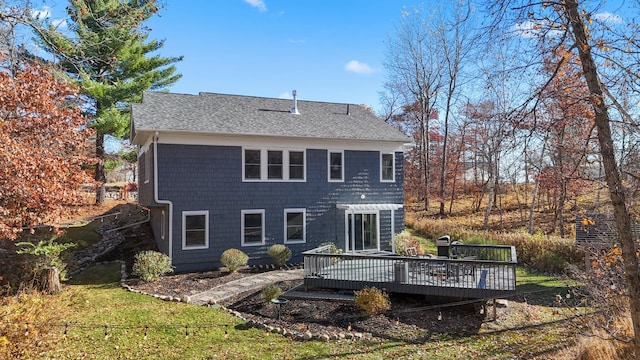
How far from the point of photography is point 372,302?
32.1ft

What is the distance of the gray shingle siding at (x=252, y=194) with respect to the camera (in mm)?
14336

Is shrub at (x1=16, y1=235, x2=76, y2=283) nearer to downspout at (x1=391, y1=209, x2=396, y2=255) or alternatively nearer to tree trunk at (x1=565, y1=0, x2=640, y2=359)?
downspout at (x1=391, y1=209, x2=396, y2=255)

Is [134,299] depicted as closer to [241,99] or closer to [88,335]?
[88,335]

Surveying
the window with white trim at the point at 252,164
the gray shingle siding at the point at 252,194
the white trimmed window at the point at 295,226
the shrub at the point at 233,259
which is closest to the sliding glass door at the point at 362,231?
the gray shingle siding at the point at 252,194

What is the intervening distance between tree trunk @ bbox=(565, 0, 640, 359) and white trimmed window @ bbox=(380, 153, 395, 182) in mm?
12887

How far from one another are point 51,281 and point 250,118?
9109 mm

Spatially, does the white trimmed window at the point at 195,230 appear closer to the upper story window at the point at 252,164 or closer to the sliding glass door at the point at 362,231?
the upper story window at the point at 252,164

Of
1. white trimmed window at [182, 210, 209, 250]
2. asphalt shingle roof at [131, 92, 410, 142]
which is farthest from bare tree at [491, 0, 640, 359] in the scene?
white trimmed window at [182, 210, 209, 250]

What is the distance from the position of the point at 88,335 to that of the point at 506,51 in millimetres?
9285

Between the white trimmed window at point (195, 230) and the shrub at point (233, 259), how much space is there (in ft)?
3.55

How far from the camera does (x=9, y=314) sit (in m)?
8.20

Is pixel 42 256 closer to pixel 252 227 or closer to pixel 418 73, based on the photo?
pixel 252 227

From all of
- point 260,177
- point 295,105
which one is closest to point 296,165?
point 260,177

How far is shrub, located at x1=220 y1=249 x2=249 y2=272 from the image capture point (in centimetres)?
1384
